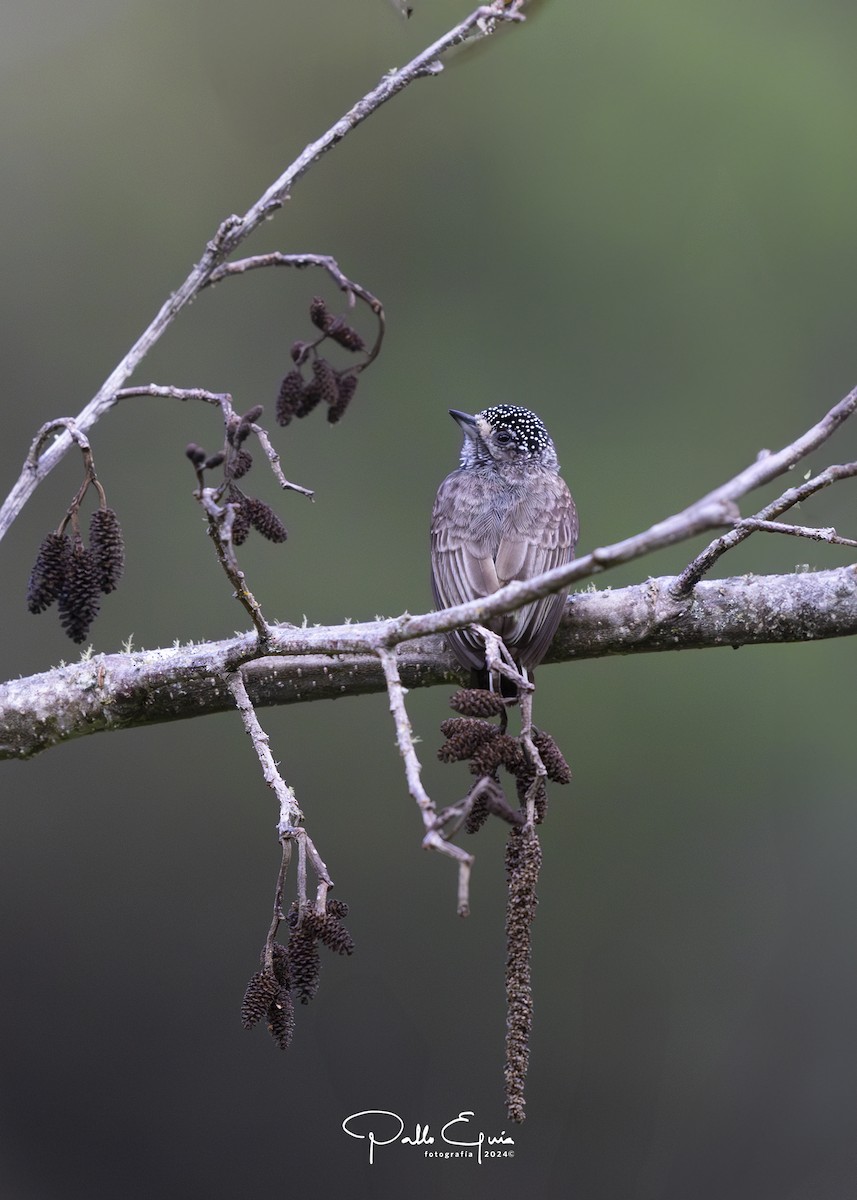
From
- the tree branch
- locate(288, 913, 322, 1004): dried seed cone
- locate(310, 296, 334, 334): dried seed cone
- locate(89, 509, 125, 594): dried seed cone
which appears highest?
locate(310, 296, 334, 334): dried seed cone

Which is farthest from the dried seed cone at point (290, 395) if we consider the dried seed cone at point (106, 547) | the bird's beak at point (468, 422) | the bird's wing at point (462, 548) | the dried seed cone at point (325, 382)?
the bird's beak at point (468, 422)

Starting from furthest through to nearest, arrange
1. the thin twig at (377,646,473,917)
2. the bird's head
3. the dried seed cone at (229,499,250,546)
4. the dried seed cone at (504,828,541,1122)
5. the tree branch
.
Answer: the bird's head
the tree branch
the dried seed cone at (229,499,250,546)
the dried seed cone at (504,828,541,1122)
the thin twig at (377,646,473,917)

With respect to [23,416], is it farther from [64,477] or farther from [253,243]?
[253,243]

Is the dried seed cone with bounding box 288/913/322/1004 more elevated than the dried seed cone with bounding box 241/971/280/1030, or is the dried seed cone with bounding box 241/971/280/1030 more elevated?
the dried seed cone with bounding box 288/913/322/1004

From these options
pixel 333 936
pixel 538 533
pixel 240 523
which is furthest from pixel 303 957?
pixel 538 533

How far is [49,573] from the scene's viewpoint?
2385 mm

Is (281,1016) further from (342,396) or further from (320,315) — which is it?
(320,315)

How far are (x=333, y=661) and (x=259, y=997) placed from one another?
103 centimetres

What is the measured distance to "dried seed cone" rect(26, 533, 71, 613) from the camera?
2.38 m

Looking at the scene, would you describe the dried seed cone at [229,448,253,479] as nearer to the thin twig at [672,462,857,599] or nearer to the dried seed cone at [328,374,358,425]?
the dried seed cone at [328,374,358,425]

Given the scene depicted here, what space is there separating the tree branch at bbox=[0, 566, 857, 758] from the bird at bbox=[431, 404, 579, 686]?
234 millimetres

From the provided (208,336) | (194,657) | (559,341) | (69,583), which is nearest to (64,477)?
(208,336)

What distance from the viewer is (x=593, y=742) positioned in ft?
24.8

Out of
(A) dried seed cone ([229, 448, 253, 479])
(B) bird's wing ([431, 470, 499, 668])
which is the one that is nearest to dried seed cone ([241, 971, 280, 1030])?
(A) dried seed cone ([229, 448, 253, 479])
